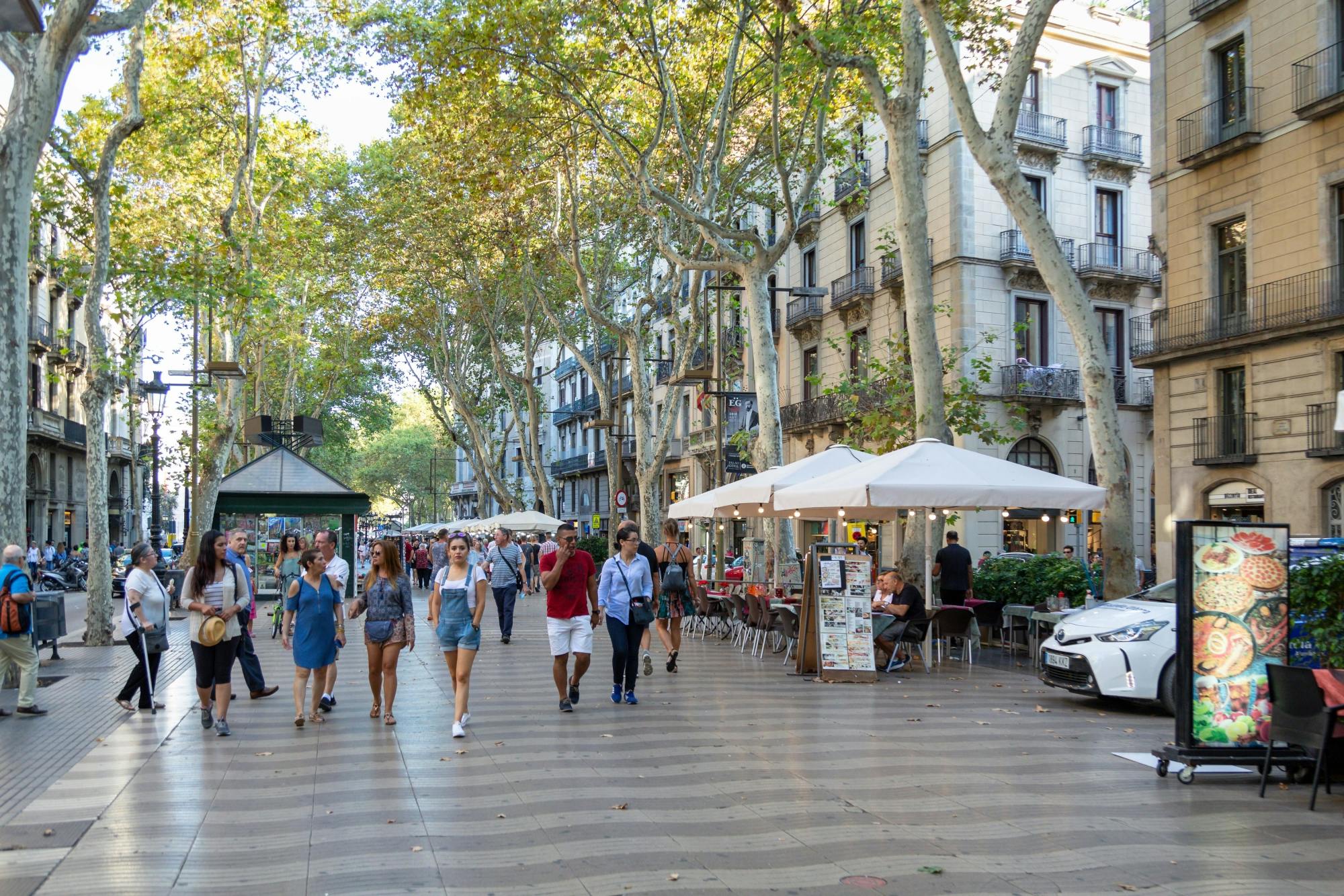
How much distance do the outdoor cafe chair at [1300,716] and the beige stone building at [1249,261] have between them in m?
14.4

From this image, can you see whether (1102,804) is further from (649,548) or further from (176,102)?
(176,102)

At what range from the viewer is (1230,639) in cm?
776

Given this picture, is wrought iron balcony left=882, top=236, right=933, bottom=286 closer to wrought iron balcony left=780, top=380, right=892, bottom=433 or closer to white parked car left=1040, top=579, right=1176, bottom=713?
wrought iron balcony left=780, top=380, right=892, bottom=433

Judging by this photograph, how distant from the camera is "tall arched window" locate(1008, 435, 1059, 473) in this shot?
31172 mm

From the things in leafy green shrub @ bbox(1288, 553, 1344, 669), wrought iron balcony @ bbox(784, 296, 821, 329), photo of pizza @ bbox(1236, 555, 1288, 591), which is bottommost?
leafy green shrub @ bbox(1288, 553, 1344, 669)

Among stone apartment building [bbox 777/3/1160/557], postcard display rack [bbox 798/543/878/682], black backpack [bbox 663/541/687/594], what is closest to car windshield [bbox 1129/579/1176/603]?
postcard display rack [bbox 798/543/878/682]

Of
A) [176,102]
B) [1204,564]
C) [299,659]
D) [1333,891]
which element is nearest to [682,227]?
[176,102]

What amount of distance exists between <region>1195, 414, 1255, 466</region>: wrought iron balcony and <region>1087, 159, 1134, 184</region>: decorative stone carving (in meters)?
10.9

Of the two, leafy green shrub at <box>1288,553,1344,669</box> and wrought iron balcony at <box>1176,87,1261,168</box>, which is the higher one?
wrought iron balcony at <box>1176,87,1261,168</box>

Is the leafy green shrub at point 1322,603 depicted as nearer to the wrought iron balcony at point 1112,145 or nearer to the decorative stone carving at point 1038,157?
the decorative stone carving at point 1038,157

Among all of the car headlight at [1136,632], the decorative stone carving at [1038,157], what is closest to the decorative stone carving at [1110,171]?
the decorative stone carving at [1038,157]

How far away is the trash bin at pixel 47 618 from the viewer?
13406 millimetres

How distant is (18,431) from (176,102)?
10.0m

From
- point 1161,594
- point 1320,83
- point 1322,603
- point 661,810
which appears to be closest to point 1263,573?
point 1322,603
